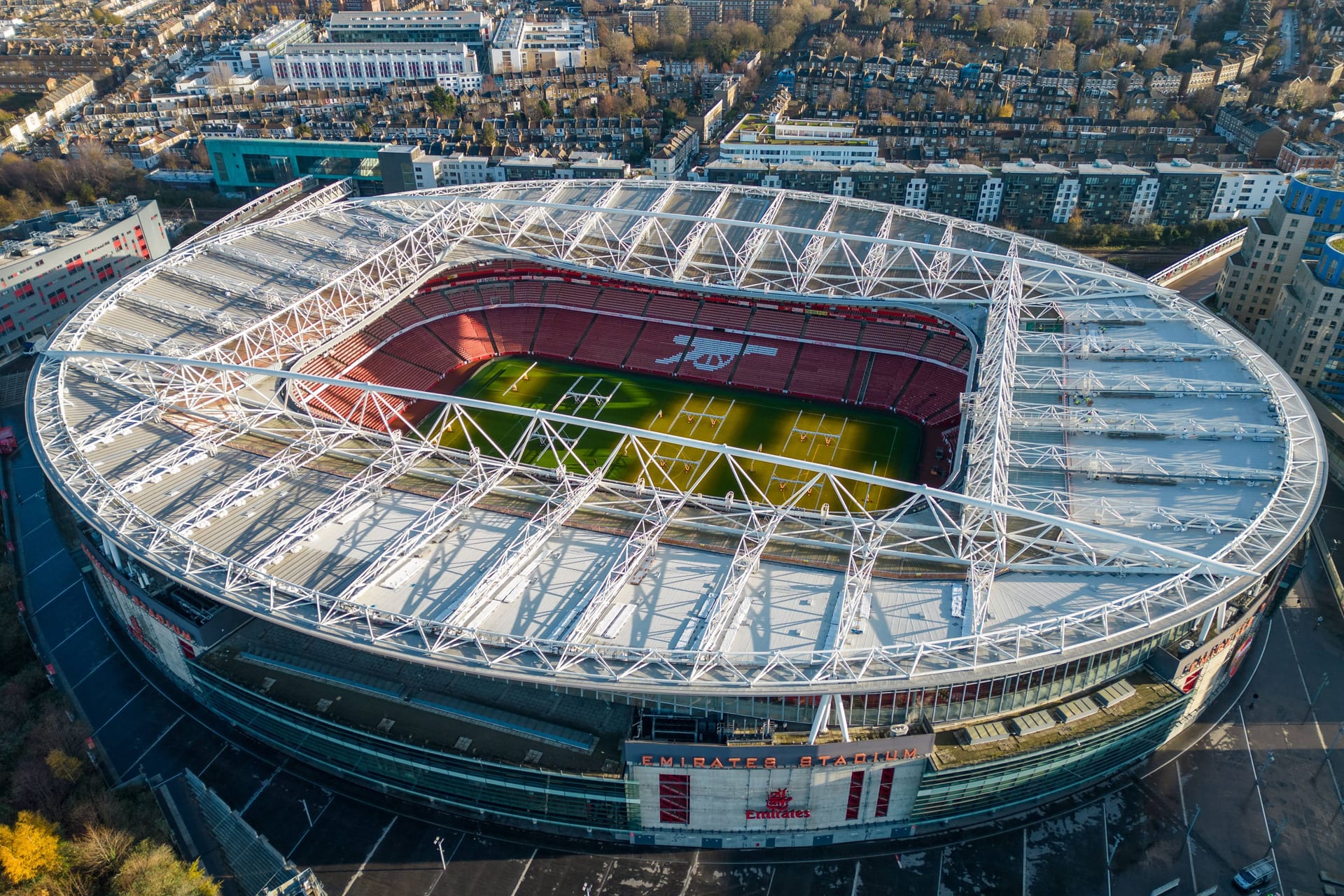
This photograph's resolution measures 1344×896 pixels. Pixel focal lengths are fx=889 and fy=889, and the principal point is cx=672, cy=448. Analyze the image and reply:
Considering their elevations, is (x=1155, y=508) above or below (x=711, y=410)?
above

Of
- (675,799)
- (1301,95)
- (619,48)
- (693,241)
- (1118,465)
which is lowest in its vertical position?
(675,799)

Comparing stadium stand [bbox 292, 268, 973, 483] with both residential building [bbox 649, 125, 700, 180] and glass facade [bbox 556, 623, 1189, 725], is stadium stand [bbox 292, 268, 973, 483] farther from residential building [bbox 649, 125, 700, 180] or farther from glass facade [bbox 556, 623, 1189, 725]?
residential building [bbox 649, 125, 700, 180]

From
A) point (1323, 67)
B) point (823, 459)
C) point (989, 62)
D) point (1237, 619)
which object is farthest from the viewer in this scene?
point (989, 62)

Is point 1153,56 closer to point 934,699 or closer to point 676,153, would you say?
point 676,153

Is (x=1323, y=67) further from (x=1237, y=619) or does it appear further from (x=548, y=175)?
(x=1237, y=619)

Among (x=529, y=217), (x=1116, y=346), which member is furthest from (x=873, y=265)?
(x=529, y=217)

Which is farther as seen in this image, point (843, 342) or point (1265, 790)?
point (843, 342)

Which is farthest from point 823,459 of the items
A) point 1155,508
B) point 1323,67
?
point 1323,67
